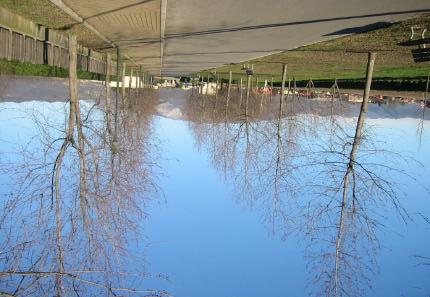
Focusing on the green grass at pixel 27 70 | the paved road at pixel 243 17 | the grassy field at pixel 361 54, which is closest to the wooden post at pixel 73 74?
the paved road at pixel 243 17

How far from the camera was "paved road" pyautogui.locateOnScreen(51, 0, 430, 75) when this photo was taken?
8.73 m

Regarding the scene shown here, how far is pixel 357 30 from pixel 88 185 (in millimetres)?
6757

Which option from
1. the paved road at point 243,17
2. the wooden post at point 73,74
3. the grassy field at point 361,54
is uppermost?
the paved road at point 243,17

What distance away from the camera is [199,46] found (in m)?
14.5

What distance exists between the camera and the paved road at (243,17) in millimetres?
8734

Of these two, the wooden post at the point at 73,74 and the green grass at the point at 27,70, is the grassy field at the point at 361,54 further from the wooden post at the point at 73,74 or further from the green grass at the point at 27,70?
the green grass at the point at 27,70

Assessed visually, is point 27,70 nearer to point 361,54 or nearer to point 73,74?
point 73,74

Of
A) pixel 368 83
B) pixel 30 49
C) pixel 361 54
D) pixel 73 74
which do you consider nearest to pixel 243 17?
pixel 368 83

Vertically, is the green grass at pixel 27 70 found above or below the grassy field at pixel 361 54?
below

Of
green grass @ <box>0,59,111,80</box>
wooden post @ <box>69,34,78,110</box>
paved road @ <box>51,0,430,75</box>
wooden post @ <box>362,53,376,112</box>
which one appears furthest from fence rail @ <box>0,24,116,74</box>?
wooden post @ <box>362,53,376,112</box>

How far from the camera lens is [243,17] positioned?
378 inches

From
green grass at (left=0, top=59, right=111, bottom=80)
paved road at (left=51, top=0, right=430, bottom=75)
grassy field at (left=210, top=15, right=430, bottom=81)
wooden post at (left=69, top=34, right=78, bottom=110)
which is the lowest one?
wooden post at (left=69, top=34, right=78, bottom=110)

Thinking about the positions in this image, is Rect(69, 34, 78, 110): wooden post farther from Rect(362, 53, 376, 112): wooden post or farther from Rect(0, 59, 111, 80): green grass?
Rect(0, 59, 111, 80): green grass

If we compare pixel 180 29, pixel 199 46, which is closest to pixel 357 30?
pixel 180 29
